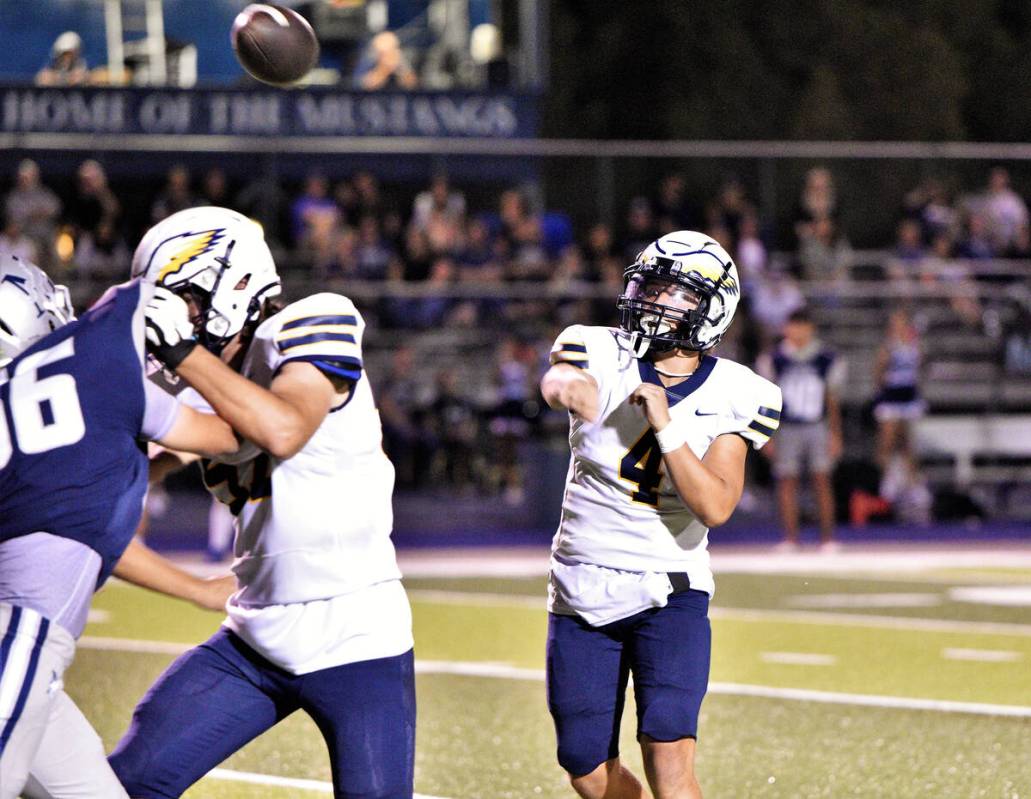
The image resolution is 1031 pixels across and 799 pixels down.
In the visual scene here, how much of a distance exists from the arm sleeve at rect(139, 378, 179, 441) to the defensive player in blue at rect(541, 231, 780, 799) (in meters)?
1.15

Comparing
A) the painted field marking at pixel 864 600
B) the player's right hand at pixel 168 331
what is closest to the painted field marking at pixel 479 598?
the painted field marking at pixel 864 600

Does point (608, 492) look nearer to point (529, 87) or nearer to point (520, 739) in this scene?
point (520, 739)

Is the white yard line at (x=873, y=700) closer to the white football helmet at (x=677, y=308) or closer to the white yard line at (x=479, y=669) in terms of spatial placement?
the white yard line at (x=479, y=669)

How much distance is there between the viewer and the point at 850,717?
6.98m

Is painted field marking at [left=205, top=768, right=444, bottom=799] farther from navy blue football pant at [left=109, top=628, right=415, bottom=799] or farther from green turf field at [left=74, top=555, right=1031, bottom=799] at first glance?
navy blue football pant at [left=109, top=628, right=415, bottom=799]

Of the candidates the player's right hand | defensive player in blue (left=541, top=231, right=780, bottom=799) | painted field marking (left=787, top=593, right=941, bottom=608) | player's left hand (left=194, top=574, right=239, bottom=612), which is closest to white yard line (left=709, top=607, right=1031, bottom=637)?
painted field marking (left=787, top=593, right=941, bottom=608)

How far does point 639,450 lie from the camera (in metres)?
4.39

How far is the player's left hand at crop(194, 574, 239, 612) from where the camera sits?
154 inches

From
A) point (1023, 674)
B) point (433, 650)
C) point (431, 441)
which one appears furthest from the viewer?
point (431, 441)

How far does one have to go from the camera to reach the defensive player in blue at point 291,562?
3.64m

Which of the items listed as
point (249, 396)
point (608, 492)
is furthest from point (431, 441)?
point (249, 396)

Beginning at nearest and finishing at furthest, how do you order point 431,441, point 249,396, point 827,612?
point 249,396, point 827,612, point 431,441

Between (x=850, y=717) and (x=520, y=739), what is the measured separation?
1.42m

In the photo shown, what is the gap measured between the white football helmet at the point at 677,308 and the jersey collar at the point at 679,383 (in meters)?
0.04
